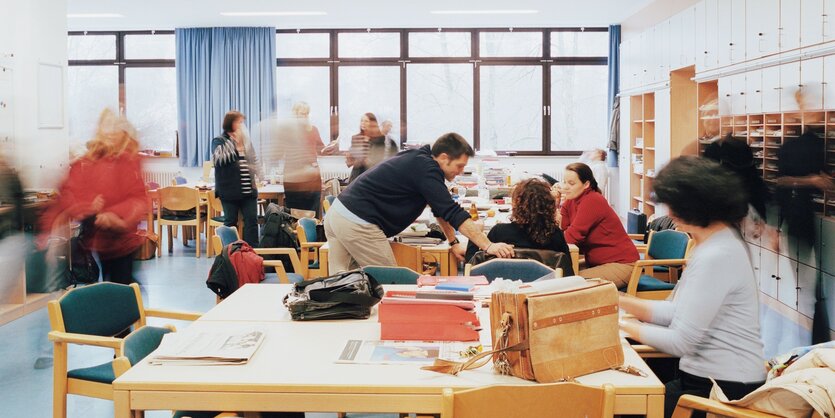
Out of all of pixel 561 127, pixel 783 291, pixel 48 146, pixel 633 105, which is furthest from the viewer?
pixel 561 127

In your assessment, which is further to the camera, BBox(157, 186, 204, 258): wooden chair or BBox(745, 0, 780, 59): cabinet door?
BBox(157, 186, 204, 258): wooden chair

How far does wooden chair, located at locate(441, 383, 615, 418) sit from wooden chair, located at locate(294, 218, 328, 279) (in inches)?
148

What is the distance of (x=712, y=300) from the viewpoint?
107 inches

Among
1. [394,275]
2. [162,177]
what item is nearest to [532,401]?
[394,275]

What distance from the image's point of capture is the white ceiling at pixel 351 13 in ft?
36.9

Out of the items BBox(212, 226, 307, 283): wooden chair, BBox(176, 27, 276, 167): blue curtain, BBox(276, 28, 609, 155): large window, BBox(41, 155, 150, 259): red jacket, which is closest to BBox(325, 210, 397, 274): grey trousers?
BBox(212, 226, 307, 283): wooden chair

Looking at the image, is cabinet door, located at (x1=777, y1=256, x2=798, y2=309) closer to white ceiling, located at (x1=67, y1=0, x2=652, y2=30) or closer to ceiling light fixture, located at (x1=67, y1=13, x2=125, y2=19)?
white ceiling, located at (x1=67, y1=0, x2=652, y2=30)

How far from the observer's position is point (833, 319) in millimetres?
5746

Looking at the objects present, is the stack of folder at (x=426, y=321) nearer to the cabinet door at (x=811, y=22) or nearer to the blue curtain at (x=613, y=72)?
the cabinet door at (x=811, y=22)

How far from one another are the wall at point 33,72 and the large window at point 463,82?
Result: 639 centimetres

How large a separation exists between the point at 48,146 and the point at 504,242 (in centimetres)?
454

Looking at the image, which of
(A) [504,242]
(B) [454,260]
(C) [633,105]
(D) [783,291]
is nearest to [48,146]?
(B) [454,260]

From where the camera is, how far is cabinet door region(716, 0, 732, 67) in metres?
7.92

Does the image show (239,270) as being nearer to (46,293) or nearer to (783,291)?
(46,293)
